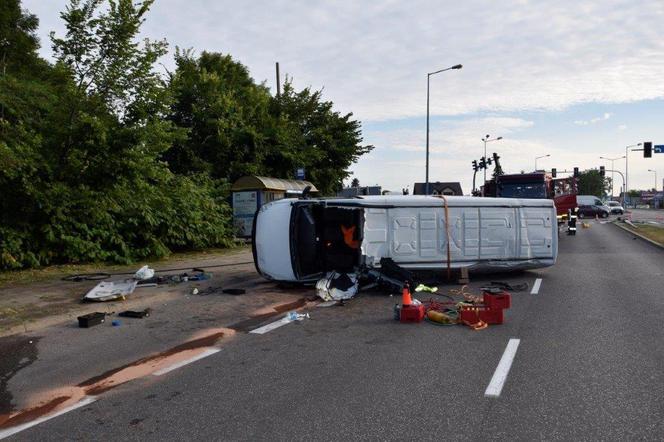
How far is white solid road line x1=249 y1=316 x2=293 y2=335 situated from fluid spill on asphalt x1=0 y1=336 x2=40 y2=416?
8.81 feet

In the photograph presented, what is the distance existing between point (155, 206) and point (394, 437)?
41.3ft

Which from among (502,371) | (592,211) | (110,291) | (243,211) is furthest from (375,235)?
(592,211)

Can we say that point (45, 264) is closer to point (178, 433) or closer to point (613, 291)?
point (178, 433)

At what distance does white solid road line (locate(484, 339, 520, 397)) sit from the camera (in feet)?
15.8

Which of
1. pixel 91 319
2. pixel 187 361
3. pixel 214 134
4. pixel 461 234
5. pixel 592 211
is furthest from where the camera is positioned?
pixel 592 211

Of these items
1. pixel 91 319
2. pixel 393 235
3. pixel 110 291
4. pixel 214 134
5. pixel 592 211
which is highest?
pixel 214 134

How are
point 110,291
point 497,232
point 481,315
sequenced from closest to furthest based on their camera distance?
point 481,315, point 110,291, point 497,232

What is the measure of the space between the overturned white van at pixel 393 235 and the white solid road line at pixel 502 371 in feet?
16.2

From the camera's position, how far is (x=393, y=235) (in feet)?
37.1

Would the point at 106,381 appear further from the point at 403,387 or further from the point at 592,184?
the point at 592,184

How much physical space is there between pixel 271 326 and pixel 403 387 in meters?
3.19

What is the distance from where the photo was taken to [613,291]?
33.6 ft

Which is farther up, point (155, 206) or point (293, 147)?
point (293, 147)

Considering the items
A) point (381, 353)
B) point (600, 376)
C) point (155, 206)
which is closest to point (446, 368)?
point (381, 353)
